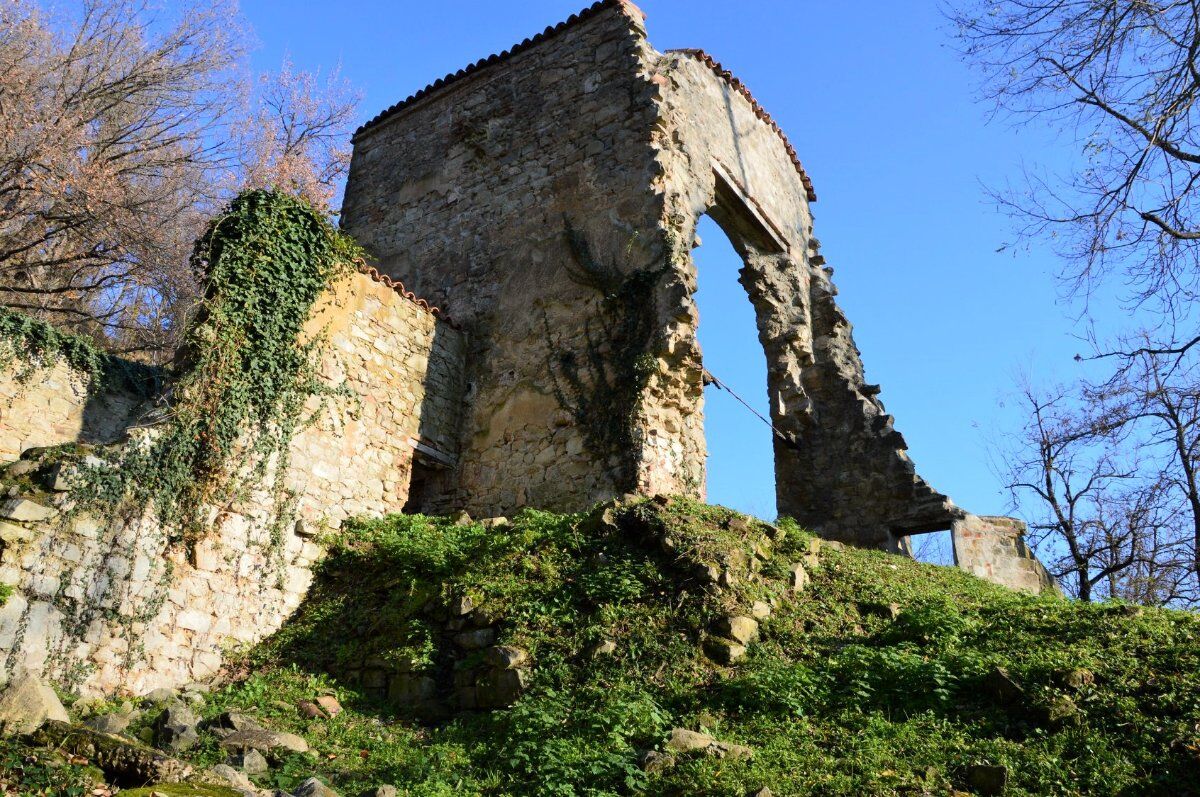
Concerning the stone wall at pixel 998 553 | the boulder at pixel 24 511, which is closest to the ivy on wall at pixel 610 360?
the boulder at pixel 24 511

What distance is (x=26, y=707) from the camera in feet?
15.6

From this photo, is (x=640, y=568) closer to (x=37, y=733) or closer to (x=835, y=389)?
(x=37, y=733)

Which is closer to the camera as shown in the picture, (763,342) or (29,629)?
(29,629)

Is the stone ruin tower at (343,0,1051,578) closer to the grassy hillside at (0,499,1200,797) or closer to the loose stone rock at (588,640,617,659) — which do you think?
the grassy hillside at (0,499,1200,797)

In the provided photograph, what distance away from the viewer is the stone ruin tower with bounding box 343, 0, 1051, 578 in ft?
30.4

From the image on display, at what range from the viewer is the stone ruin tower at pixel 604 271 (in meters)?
9.27

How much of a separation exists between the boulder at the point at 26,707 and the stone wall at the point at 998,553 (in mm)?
9730

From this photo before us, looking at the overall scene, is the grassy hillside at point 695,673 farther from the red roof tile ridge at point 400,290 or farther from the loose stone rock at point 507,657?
Result: the red roof tile ridge at point 400,290

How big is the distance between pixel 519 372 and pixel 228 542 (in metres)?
3.86

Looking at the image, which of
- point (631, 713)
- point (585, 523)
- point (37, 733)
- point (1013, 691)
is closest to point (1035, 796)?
point (1013, 691)

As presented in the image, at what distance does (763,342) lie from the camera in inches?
527

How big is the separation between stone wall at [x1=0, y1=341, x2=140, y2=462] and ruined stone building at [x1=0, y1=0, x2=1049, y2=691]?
0.08 feet

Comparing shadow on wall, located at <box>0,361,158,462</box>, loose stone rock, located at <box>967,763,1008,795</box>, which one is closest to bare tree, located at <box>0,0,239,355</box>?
shadow on wall, located at <box>0,361,158,462</box>

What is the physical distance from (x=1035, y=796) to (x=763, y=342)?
372 inches
